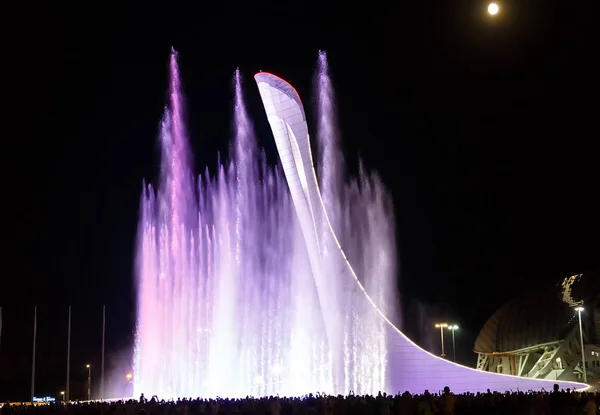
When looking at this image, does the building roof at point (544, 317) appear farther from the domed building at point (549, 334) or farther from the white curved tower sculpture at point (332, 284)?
the white curved tower sculpture at point (332, 284)

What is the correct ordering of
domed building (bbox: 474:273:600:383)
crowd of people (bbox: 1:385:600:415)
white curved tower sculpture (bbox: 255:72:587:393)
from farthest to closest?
domed building (bbox: 474:273:600:383) → white curved tower sculpture (bbox: 255:72:587:393) → crowd of people (bbox: 1:385:600:415)

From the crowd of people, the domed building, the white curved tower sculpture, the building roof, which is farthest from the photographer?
the building roof

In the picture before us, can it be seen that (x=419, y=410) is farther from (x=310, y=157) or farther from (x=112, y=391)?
(x=112, y=391)

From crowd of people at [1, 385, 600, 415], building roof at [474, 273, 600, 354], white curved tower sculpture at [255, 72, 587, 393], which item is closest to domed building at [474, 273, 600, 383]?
building roof at [474, 273, 600, 354]

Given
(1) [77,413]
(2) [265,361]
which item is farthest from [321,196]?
(1) [77,413]

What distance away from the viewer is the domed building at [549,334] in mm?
47094

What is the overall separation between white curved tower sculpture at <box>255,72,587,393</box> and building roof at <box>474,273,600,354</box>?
20.5 metres

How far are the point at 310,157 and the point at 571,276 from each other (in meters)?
Answer: 29.4

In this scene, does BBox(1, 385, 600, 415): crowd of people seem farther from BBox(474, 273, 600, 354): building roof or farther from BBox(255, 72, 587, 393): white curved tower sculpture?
BBox(474, 273, 600, 354): building roof

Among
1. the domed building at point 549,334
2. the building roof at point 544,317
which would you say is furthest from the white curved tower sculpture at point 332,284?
the building roof at point 544,317

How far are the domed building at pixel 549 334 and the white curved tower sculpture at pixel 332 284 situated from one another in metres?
17.5

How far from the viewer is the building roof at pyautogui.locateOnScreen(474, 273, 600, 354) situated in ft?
156

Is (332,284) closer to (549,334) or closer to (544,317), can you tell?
(549,334)

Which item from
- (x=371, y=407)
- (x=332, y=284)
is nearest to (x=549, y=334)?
(x=332, y=284)
